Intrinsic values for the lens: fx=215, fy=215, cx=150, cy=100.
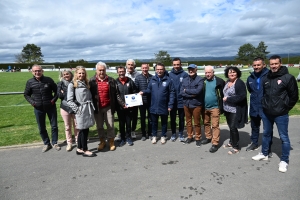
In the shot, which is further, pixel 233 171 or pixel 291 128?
pixel 291 128

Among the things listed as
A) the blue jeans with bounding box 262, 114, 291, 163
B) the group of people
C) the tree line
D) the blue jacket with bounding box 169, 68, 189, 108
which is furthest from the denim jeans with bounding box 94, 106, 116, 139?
the tree line

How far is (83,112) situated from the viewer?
4340mm

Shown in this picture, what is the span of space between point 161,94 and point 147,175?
6.59ft

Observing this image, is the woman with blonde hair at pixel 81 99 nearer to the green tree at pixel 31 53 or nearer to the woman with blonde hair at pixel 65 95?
the woman with blonde hair at pixel 65 95

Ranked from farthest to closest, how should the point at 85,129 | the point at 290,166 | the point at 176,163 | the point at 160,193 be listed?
1. the point at 85,129
2. the point at 176,163
3. the point at 290,166
4. the point at 160,193

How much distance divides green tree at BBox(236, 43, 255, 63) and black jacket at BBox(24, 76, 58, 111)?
302ft

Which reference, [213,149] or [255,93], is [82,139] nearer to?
[213,149]

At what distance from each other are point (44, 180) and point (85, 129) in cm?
125

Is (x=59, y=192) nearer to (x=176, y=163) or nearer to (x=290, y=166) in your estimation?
(x=176, y=163)

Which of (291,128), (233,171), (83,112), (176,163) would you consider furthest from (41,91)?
(291,128)

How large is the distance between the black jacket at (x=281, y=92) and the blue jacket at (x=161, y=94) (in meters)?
2.09

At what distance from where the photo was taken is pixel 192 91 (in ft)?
15.3

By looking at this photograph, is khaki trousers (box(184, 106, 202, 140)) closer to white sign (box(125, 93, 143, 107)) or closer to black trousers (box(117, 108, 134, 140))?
white sign (box(125, 93, 143, 107))

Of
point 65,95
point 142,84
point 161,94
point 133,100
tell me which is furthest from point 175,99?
point 65,95
